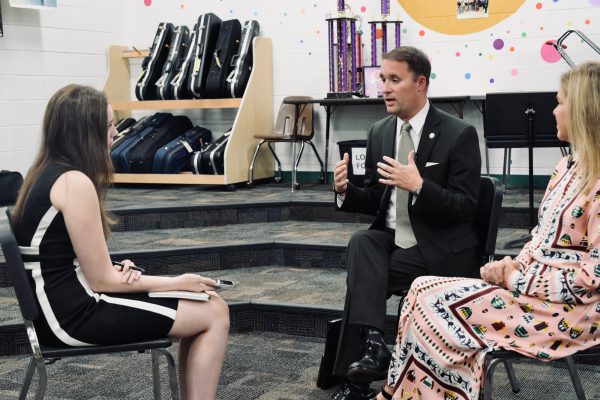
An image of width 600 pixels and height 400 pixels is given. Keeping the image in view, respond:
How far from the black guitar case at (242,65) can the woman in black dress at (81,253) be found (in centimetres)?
423

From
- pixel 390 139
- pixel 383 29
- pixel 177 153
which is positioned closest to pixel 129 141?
pixel 177 153

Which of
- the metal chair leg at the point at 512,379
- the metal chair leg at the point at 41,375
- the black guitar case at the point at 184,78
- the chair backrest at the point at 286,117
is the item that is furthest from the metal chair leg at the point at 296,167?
the metal chair leg at the point at 41,375

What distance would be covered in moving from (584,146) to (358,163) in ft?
11.8

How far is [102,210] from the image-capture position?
209 centimetres

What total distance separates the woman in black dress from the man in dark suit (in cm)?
62

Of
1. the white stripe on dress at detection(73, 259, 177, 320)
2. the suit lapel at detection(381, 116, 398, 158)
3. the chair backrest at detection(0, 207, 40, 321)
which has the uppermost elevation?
the suit lapel at detection(381, 116, 398, 158)

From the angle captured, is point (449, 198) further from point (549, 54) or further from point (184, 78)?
point (184, 78)

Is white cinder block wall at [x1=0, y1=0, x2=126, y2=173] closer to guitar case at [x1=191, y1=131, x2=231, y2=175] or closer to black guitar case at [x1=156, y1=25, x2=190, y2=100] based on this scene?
black guitar case at [x1=156, y1=25, x2=190, y2=100]

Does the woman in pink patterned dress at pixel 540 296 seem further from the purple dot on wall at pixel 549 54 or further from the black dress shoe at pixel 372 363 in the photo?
the purple dot on wall at pixel 549 54

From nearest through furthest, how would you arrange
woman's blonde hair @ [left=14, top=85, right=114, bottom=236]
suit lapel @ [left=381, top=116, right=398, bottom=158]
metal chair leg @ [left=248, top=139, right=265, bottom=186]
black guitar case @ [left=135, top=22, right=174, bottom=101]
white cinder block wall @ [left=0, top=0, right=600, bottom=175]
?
woman's blonde hair @ [left=14, top=85, right=114, bottom=236], suit lapel @ [left=381, top=116, right=398, bottom=158], white cinder block wall @ [left=0, top=0, right=600, bottom=175], metal chair leg @ [left=248, top=139, right=265, bottom=186], black guitar case @ [left=135, top=22, right=174, bottom=101]

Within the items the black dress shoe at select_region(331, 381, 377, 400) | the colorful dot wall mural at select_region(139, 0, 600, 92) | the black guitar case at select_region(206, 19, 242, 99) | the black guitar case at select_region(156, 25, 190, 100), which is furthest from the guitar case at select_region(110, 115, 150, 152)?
the black dress shoe at select_region(331, 381, 377, 400)

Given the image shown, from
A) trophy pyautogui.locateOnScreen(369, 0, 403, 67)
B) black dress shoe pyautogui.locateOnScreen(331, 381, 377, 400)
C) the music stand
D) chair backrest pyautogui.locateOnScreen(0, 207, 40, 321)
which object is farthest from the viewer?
trophy pyautogui.locateOnScreen(369, 0, 403, 67)

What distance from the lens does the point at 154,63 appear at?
665 centimetres

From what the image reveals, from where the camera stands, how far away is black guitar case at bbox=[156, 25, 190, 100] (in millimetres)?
6508
